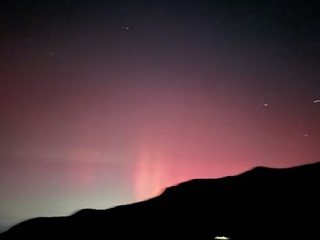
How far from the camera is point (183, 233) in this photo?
47500 mm

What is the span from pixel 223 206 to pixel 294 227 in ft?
73.0

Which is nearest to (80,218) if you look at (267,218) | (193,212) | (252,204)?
(193,212)

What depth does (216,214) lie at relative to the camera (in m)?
53.3

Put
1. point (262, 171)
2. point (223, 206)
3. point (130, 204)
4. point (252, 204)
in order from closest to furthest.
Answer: point (252, 204)
point (223, 206)
point (262, 171)
point (130, 204)

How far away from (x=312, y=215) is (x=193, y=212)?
2554cm

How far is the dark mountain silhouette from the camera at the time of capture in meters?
39.2

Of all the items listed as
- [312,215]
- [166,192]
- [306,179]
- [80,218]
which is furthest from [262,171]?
[80,218]

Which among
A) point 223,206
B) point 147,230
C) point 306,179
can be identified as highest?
point 306,179

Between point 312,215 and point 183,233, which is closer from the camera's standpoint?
point 312,215

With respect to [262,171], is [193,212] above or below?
below

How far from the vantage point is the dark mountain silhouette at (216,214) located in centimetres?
3919

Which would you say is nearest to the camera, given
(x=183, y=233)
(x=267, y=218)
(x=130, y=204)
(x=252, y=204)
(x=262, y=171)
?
(x=267, y=218)

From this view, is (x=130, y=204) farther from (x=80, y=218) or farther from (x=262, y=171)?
(x=262, y=171)

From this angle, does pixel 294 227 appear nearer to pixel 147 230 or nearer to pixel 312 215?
pixel 312 215
